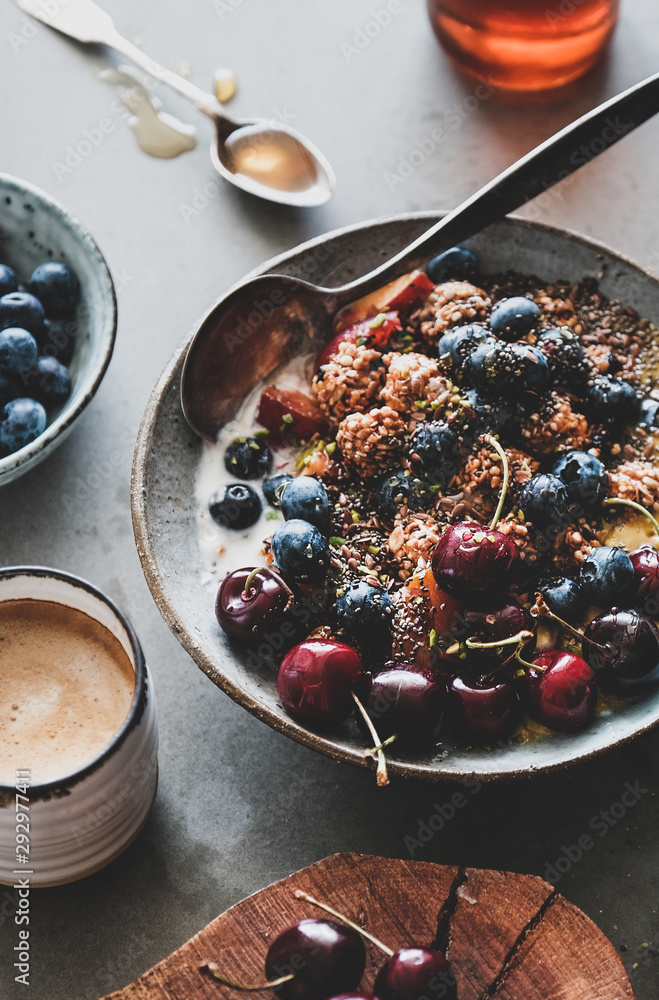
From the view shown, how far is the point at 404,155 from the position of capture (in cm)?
185

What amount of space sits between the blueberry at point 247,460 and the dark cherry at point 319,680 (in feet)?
1.03

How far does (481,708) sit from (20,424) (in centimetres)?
78

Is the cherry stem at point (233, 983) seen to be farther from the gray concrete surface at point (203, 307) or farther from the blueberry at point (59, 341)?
the blueberry at point (59, 341)

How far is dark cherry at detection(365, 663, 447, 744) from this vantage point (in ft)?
3.68

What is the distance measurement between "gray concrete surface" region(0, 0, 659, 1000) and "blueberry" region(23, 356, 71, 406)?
0.47ft

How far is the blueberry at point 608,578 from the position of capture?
1202mm

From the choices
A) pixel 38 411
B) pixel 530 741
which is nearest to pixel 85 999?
pixel 530 741

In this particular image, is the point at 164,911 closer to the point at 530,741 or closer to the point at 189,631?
the point at 189,631

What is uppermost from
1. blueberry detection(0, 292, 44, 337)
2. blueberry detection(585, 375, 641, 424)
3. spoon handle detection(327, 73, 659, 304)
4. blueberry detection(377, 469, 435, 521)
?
spoon handle detection(327, 73, 659, 304)

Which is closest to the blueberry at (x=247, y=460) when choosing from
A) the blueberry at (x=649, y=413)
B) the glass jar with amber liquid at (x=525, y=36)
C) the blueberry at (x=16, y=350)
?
the blueberry at (x=16, y=350)

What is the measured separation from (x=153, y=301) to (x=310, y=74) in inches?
24.2

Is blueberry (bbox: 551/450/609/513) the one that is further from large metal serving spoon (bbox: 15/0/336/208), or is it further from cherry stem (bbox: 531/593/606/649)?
large metal serving spoon (bbox: 15/0/336/208)

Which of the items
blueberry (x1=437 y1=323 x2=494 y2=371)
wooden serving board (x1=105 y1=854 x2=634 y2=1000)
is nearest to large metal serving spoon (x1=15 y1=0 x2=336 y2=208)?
blueberry (x1=437 y1=323 x2=494 y2=371)

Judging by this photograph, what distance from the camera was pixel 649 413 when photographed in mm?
1381
